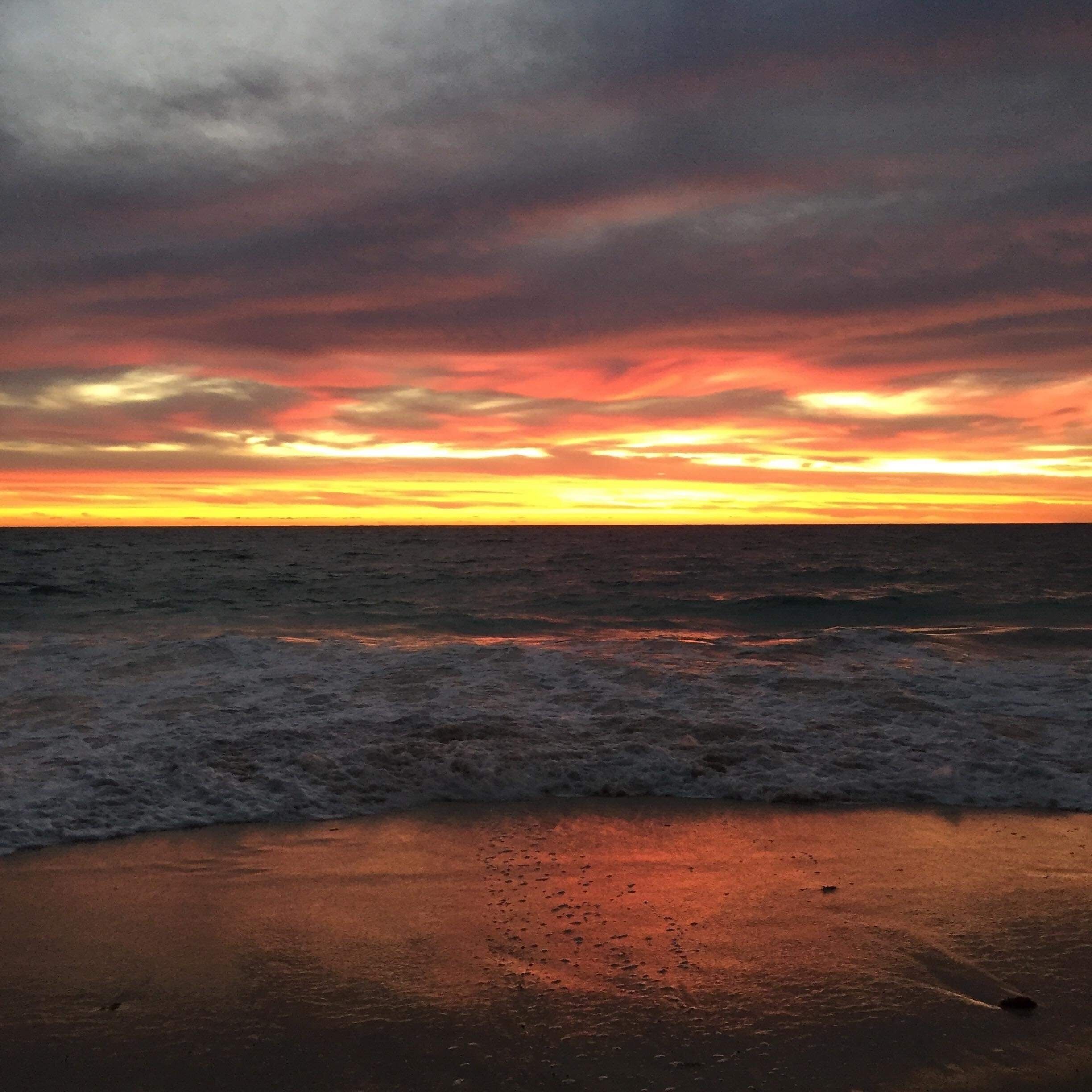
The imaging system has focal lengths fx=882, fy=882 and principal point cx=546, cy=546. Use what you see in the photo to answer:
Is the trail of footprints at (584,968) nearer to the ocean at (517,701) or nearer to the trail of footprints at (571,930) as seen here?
the trail of footprints at (571,930)

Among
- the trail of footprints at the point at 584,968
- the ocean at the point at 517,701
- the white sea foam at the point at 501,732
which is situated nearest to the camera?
the trail of footprints at the point at 584,968

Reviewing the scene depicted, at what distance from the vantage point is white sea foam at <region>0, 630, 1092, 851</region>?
9.17 m

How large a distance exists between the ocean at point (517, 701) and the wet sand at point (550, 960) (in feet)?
4.55

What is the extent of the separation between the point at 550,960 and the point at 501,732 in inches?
240

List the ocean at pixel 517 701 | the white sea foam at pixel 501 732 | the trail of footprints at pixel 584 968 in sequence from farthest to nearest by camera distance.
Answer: the ocean at pixel 517 701 → the white sea foam at pixel 501 732 → the trail of footprints at pixel 584 968

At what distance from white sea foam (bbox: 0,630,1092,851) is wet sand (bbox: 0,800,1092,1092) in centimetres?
123

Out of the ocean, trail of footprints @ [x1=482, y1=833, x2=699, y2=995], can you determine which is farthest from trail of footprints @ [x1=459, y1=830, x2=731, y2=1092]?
the ocean

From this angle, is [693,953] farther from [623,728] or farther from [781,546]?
[781,546]

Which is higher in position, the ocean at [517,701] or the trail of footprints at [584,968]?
the trail of footprints at [584,968]

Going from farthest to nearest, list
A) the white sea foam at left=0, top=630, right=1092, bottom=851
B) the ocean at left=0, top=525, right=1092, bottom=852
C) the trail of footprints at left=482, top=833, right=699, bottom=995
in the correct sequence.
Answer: the ocean at left=0, top=525, right=1092, bottom=852, the white sea foam at left=0, top=630, right=1092, bottom=851, the trail of footprints at left=482, top=833, right=699, bottom=995

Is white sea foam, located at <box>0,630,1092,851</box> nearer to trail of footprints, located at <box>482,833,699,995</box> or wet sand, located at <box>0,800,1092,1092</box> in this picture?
wet sand, located at <box>0,800,1092,1092</box>

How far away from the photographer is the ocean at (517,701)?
9.36 meters

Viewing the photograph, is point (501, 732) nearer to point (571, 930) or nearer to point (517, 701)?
point (517, 701)

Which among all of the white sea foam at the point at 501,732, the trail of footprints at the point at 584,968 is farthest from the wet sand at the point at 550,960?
the white sea foam at the point at 501,732
